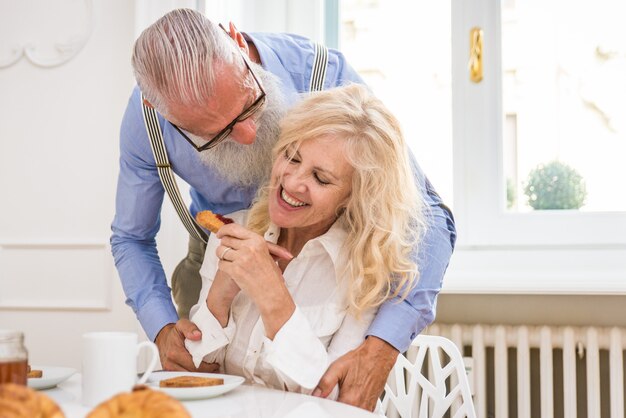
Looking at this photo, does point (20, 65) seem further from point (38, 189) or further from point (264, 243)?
point (264, 243)

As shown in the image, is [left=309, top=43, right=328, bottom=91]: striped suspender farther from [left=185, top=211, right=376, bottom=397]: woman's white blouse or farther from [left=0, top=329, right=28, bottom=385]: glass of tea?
[left=0, top=329, right=28, bottom=385]: glass of tea

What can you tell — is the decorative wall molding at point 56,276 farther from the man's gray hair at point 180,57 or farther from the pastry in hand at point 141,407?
the pastry in hand at point 141,407

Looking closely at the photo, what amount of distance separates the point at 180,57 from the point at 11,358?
693 mm

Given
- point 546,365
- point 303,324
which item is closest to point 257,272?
point 303,324

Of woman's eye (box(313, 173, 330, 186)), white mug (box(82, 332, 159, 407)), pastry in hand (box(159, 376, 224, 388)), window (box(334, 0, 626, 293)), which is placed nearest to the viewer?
white mug (box(82, 332, 159, 407))

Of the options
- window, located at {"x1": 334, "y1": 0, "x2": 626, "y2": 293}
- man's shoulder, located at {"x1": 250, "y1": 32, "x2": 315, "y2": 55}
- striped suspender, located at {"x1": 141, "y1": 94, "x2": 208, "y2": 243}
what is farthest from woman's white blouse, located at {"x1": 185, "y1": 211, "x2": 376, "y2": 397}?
window, located at {"x1": 334, "y1": 0, "x2": 626, "y2": 293}

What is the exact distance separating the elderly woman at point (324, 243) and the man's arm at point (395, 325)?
0.09 ft

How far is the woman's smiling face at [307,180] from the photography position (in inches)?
59.6

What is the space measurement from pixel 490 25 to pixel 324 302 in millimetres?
1440

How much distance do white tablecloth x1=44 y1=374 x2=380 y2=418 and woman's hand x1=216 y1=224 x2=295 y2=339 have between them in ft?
0.58

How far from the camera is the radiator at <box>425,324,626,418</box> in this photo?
227 centimetres

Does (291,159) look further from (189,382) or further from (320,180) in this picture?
(189,382)

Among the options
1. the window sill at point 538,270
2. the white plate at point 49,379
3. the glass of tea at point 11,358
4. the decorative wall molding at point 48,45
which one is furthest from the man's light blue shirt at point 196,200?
A: the decorative wall molding at point 48,45

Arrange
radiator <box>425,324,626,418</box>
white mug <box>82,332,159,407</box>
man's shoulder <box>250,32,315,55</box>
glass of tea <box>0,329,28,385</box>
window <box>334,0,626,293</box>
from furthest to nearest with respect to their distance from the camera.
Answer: window <box>334,0,626,293</box> < radiator <box>425,324,626,418</box> < man's shoulder <box>250,32,315,55</box> < white mug <box>82,332,159,407</box> < glass of tea <box>0,329,28,385</box>
